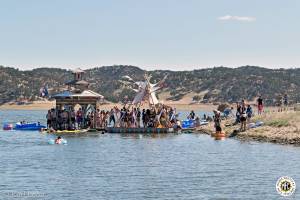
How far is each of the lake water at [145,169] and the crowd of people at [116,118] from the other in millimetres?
7097

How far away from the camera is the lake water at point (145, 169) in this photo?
27.0 meters

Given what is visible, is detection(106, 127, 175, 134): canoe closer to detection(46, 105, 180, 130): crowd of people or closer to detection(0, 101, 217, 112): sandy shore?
detection(46, 105, 180, 130): crowd of people

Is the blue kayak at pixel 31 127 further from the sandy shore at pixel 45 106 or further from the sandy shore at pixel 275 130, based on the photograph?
the sandy shore at pixel 45 106

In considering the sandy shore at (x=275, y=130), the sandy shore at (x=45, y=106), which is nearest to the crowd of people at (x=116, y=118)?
the sandy shore at (x=275, y=130)

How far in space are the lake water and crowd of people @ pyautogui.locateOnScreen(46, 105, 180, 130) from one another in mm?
7097

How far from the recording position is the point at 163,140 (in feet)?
164

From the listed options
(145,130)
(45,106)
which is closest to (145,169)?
(145,130)

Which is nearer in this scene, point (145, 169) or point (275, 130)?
point (145, 169)

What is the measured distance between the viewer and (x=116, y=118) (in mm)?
59906

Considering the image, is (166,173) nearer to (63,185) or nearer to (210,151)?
(63,185)

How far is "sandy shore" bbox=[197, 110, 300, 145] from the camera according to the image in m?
44.8

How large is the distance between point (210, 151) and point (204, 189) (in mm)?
14045

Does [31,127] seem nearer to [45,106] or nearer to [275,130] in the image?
[275,130]

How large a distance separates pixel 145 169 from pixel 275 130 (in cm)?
1624
